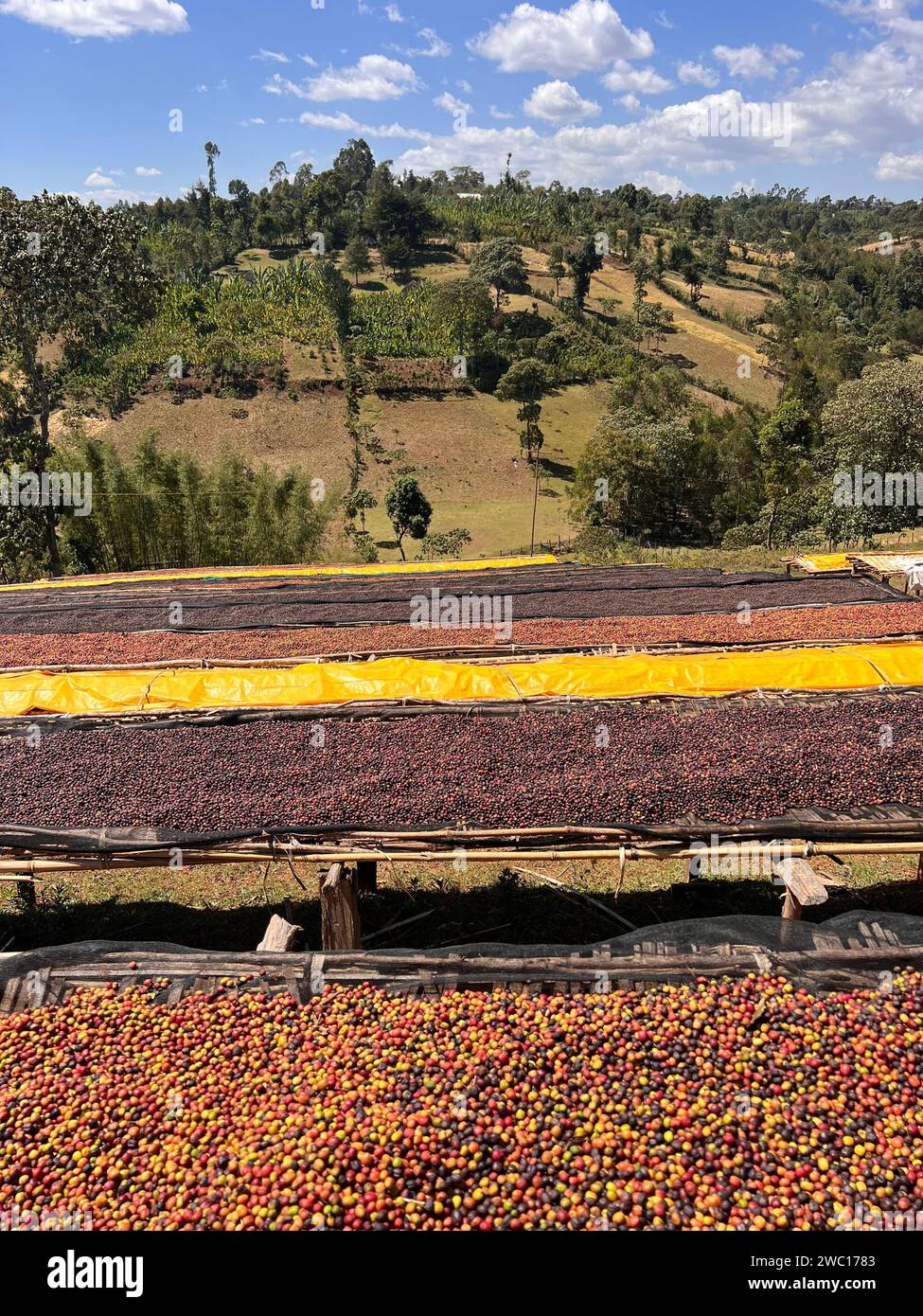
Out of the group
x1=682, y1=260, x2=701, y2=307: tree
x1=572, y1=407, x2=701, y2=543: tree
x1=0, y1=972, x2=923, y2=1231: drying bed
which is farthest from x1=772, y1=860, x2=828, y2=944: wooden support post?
x1=682, y1=260, x2=701, y2=307: tree

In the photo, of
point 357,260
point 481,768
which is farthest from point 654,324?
point 481,768

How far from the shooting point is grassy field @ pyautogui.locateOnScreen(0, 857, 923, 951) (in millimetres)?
7109

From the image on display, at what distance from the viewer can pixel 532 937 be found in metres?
6.92

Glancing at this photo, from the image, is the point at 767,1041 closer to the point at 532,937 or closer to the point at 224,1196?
the point at 532,937

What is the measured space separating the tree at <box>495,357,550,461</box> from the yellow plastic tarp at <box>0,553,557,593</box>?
2515 centimetres

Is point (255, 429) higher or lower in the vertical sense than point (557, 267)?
lower

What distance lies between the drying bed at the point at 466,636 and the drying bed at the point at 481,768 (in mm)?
4202

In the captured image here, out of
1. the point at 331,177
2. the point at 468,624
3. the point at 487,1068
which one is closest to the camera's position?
the point at 487,1068

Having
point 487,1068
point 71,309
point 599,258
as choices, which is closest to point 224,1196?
point 487,1068

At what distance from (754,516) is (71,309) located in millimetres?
31130

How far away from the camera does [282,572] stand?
24.2 m

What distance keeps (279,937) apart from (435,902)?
7.02 feet

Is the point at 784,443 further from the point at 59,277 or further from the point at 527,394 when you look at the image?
the point at 527,394

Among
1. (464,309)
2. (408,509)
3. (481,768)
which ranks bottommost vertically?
(481,768)
